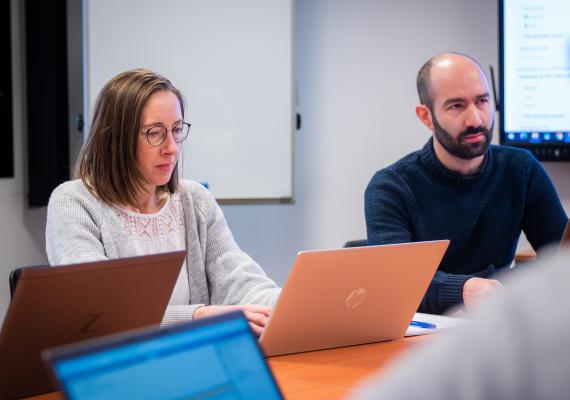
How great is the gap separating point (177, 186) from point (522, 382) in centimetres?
192

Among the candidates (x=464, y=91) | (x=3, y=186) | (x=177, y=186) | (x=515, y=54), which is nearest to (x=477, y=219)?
(x=464, y=91)

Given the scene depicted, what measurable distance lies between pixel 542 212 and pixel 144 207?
1.24 metres

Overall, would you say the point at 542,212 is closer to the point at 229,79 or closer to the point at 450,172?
the point at 450,172

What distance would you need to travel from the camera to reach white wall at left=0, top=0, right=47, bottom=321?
347 cm

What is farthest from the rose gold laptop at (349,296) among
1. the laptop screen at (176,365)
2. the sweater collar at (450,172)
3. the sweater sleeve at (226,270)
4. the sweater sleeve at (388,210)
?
the sweater collar at (450,172)

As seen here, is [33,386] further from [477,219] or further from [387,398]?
[477,219]

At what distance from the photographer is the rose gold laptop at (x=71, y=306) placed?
3.87ft

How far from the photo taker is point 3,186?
3453 mm

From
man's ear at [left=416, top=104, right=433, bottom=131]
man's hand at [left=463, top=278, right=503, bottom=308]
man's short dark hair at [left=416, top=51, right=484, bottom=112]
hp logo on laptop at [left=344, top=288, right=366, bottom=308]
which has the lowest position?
man's hand at [left=463, top=278, right=503, bottom=308]

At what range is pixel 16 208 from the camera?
3510 mm

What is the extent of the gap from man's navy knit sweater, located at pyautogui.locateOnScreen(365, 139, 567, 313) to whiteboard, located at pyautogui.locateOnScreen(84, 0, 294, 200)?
1.18 meters

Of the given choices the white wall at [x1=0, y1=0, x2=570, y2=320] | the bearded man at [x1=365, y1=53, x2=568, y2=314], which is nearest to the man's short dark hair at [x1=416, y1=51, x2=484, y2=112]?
the bearded man at [x1=365, y1=53, x2=568, y2=314]

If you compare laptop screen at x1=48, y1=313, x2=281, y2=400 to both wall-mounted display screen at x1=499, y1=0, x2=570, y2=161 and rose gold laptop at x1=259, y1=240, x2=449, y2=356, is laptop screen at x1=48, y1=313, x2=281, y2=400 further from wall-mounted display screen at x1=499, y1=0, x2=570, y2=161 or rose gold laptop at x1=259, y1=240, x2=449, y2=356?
wall-mounted display screen at x1=499, y1=0, x2=570, y2=161

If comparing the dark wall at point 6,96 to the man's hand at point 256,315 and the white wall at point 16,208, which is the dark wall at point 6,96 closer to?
the white wall at point 16,208
